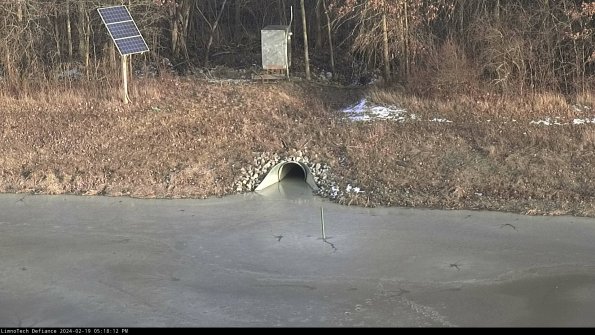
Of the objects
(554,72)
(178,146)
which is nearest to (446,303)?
(178,146)

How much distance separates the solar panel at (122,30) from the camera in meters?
12.9

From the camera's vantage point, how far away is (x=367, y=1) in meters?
13.8

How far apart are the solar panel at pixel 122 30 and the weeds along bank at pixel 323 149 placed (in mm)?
1173

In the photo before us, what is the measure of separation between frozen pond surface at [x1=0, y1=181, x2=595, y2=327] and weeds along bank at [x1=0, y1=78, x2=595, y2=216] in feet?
2.53

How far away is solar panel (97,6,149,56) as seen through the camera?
1286 centimetres

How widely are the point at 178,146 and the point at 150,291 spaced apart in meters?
5.48

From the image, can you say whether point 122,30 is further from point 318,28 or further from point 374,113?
point 318,28

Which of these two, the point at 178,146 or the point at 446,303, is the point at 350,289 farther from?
the point at 178,146

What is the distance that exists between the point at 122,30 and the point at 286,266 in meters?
8.47

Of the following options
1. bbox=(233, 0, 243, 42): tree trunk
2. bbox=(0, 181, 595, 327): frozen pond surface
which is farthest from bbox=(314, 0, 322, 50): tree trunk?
bbox=(0, 181, 595, 327): frozen pond surface

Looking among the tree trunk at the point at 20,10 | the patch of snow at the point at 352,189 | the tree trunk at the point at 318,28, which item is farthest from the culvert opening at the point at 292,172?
the tree trunk at the point at 20,10

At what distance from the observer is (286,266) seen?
655cm

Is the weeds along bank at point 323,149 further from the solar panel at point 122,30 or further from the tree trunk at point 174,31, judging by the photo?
the tree trunk at point 174,31

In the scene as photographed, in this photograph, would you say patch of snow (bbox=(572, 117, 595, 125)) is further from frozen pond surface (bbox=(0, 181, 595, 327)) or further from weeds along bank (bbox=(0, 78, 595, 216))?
frozen pond surface (bbox=(0, 181, 595, 327))
